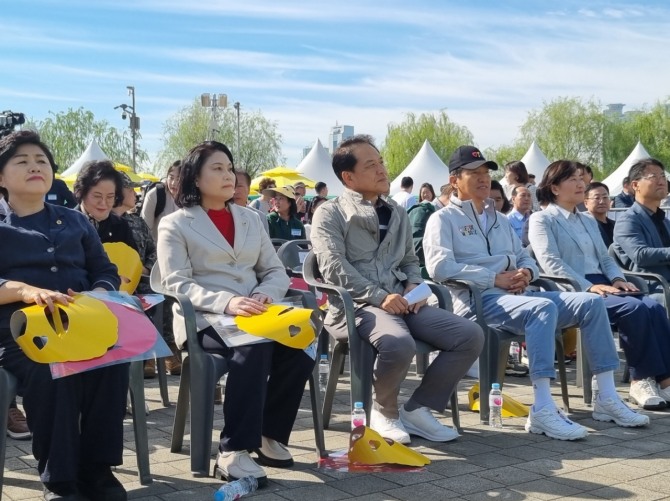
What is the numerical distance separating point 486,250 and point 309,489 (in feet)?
7.95

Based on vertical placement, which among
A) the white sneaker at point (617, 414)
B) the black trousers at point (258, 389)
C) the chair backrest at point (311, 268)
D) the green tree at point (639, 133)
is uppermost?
the green tree at point (639, 133)

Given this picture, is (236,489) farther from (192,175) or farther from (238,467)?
(192,175)

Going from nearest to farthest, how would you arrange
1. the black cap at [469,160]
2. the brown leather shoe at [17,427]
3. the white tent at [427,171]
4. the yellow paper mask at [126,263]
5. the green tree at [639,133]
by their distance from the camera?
1. the brown leather shoe at [17,427]
2. the yellow paper mask at [126,263]
3. the black cap at [469,160]
4. the white tent at [427,171]
5. the green tree at [639,133]

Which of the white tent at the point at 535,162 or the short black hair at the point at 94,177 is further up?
the white tent at the point at 535,162

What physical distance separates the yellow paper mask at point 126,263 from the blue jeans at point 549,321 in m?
2.17

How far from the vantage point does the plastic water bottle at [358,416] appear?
441 cm

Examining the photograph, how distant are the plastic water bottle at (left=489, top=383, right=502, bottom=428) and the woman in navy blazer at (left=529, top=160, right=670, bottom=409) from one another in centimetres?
118

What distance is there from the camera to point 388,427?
482 cm

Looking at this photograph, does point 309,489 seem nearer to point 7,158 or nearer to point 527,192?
point 7,158

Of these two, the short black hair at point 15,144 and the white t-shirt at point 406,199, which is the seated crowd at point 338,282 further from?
the white t-shirt at point 406,199

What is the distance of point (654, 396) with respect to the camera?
5.79 meters

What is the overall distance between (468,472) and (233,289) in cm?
148

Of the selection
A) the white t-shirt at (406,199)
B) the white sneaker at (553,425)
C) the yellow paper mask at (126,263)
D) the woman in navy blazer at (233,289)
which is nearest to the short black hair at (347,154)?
the woman in navy blazer at (233,289)

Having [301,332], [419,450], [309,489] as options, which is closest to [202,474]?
[309,489]
